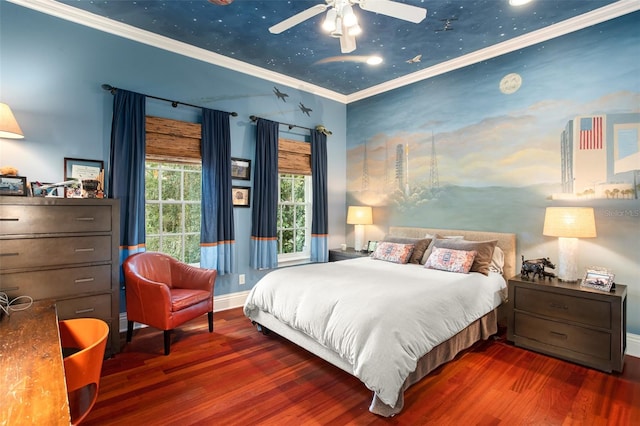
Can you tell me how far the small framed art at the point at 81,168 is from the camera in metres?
3.00

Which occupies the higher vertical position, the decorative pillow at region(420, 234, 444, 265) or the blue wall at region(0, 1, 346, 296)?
the blue wall at region(0, 1, 346, 296)

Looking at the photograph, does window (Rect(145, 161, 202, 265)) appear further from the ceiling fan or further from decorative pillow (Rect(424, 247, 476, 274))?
decorative pillow (Rect(424, 247, 476, 274))

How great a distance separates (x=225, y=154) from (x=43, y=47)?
1.83 metres

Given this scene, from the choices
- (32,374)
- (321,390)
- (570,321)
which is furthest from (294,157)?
(32,374)

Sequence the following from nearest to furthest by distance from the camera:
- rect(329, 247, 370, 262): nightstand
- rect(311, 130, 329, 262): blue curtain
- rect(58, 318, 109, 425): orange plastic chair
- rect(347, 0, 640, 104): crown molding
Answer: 1. rect(58, 318, 109, 425): orange plastic chair
2. rect(347, 0, 640, 104): crown molding
3. rect(329, 247, 370, 262): nightstand
4. rect(311, 130, 329, 262): blue curtain

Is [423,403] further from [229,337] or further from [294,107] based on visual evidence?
[294,107]

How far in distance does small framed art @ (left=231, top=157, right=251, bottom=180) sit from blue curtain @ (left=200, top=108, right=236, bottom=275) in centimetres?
15

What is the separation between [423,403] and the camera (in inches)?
84.6

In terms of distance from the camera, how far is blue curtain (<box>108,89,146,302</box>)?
3.16 m

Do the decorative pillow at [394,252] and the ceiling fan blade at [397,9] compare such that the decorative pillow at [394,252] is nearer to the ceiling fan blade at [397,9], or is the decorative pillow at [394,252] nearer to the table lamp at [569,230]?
the table lamp at [569,230]

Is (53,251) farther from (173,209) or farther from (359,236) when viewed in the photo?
(359,236)

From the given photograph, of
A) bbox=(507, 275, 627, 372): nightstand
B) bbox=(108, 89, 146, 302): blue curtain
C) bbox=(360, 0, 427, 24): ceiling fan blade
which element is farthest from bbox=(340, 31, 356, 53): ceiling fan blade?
bbox=(507, 275, 627, 372): nightstand

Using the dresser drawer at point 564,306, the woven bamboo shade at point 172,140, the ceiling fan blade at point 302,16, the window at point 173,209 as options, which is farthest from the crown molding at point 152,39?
the dresser drawer at point 564,306

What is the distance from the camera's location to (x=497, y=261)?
341cm
